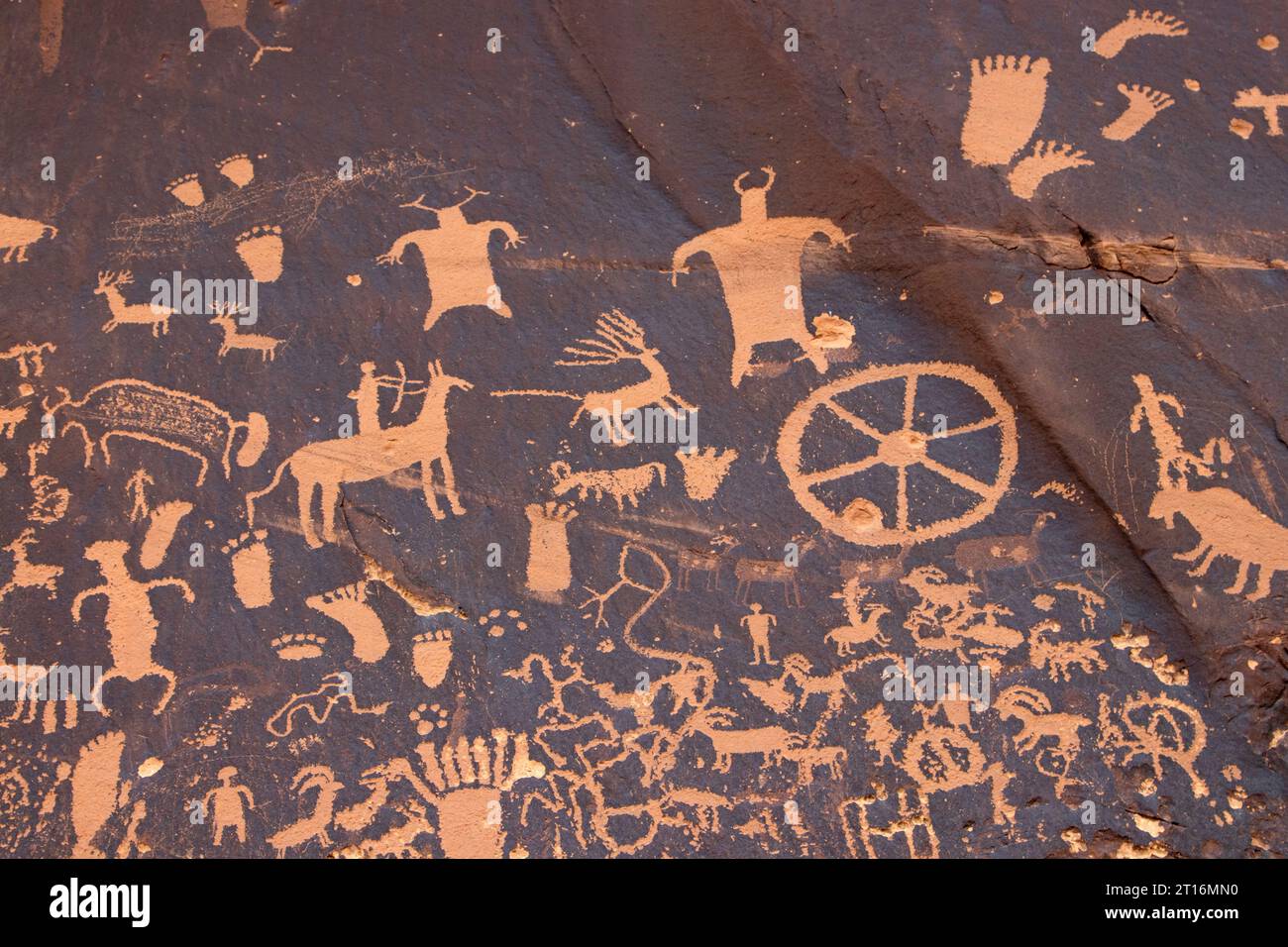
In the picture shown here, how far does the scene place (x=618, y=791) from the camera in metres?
2.09

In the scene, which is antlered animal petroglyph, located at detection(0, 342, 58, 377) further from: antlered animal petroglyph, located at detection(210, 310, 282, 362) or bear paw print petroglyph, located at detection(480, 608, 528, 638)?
bear paw print petroglyph, located at detection(480, 608, 528, 638)

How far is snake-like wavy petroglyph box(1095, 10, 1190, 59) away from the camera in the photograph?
214 cm

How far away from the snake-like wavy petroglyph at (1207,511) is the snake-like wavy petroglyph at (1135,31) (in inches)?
27.0

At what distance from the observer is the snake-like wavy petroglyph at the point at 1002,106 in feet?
7.02

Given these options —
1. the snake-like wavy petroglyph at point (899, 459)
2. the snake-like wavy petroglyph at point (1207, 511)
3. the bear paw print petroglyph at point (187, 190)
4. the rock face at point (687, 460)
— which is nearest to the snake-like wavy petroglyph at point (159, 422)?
the rock face at point (687, 460)

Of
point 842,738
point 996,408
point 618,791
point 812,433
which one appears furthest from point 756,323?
point 618,791

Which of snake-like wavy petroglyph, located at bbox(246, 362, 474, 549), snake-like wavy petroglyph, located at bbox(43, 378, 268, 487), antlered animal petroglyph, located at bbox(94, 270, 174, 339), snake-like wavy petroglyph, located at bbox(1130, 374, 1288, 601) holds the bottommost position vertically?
snake-like wavy petroglyph, located at bbox(1130, 374, 1288, 601)

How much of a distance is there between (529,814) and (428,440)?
79 centimetres

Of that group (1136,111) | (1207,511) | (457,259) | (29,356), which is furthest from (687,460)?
(29,356)

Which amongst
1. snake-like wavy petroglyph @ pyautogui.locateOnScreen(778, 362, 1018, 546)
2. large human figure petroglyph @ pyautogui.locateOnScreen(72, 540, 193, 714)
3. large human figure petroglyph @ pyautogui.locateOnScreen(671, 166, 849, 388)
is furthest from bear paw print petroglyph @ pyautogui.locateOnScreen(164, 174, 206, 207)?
snake-like wavy petroglyph @ pyautogui.locateOnScreen(778, 362, 1018, 546)

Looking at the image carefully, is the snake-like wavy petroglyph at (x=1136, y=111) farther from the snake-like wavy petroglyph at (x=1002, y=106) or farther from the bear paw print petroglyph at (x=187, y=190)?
the bear paw print petroglyph at (x=187, y=190)

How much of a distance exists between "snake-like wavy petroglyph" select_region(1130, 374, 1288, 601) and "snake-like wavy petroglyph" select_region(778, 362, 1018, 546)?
0.28 meters

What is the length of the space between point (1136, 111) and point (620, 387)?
3.93 feet

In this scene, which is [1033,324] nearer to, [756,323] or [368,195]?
[756,323]
